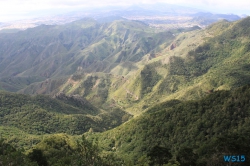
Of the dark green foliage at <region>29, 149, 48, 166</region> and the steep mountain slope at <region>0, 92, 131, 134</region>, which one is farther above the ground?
the dark green foliage at <region>29, 149, 48, 166</region>

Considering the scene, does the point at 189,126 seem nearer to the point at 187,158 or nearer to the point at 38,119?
the point at 187,158

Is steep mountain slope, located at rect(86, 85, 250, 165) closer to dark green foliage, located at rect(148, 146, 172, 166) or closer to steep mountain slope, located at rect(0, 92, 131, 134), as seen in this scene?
dark green foliage, located at rect(148, 146, 172, 166)

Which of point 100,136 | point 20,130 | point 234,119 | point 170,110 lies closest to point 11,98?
point 20,130

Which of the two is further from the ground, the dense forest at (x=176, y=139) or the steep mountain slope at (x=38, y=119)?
the dense forest at (x=176, y=139)

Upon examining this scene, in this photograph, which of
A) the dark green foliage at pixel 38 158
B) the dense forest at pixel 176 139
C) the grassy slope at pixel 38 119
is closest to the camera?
the dense forest at pixel 176 139

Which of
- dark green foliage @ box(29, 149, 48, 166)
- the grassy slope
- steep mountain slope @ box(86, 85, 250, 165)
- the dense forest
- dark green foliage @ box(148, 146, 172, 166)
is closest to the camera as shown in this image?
the dense forest

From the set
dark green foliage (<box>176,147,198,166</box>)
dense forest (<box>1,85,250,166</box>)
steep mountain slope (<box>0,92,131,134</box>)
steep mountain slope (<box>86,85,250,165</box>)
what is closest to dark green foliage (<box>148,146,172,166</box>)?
dense forest (<box>1,85,250,166</box>)

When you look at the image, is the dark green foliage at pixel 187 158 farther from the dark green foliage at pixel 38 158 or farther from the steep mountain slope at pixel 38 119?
the steep mountain slope at pixel 38 119

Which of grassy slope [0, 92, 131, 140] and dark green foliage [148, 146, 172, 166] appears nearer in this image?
dark green foliage [148, 146, 172, 166]

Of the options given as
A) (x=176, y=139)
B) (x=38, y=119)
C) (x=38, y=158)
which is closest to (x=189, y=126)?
(x=176, y=139)

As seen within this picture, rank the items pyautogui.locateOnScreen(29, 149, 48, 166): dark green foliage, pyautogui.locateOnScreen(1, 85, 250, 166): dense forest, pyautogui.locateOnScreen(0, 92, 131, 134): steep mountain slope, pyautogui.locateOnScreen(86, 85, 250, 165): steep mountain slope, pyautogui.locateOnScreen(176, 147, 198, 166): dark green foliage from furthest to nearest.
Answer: pyautogui.locateOnScreen(0, 92, 131, 134): steep mountain slope, pyautogui.locateOnScreen(86, 85, 250, 165): steep mountain slope, pyautogui.locateOnScreen(29, 149, 48, 166): dark green foliage, pyautogui.locateOnScreen(1, 85, 250, 166): dense forest, pyautogui.locateOnScreen(176, 147, 198, 166): dark green foliage

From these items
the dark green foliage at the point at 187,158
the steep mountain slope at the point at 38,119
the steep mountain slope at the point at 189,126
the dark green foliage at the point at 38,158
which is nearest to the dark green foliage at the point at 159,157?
the dark green foliage at the point at 187,158

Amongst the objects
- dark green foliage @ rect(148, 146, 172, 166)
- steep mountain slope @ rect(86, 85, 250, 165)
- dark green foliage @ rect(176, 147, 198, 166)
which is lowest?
steep mountain slope @ rect(86, 85, 250, 165)
